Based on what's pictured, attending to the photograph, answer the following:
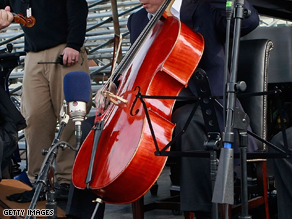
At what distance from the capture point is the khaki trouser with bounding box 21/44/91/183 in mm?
3330

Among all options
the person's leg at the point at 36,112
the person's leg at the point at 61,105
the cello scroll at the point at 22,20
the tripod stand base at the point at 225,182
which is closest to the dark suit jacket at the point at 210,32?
the tripod stand base at the point at 225,182

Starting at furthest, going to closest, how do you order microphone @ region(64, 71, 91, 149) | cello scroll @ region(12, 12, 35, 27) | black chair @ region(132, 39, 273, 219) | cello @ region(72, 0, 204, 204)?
cello scroll @ region(12, 12, 35, 27) → black chair @ region(132, 39, 273, 219) → microphone @ region(64, 71, 91, 149) → cello @ region(72, 0, 204, 204)

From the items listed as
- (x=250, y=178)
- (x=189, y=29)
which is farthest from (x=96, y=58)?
(x=189, y=29)

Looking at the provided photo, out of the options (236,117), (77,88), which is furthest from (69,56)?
(236,117)

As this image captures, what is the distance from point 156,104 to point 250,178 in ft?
4.00

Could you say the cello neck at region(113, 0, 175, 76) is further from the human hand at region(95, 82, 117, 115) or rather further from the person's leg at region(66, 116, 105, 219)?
the person's leg at region(66, 116, 105, 219)

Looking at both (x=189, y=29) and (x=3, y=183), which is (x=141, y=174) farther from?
(x=3, y=183)

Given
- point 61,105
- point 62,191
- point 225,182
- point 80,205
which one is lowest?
point 62,191

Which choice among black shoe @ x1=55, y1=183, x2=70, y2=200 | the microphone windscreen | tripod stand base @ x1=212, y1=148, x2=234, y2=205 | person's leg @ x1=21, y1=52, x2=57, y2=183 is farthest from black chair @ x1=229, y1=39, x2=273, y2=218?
person's leg @ x1=21, y1=52, x2=57, y2=183

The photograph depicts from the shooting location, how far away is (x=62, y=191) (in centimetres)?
315

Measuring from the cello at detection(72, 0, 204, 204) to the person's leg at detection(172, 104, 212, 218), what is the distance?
109mm

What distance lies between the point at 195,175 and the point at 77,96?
60 centimetres

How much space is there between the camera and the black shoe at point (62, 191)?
3.07 m

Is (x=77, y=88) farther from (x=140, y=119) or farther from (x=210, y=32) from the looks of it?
(x=210, y=32)
